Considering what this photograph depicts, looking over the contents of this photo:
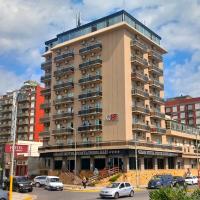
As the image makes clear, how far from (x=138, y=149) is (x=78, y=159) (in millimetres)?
13007

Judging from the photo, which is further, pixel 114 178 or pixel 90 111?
pixel 90 111

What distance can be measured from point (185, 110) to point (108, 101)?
6370 cm

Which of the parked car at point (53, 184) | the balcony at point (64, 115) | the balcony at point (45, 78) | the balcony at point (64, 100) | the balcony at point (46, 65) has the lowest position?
the parked car at point (53, 184)

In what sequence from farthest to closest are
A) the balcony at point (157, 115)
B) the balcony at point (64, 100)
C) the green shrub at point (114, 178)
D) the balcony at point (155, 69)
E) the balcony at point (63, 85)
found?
the balcony at point (155, 69) → the balcony at point (63, 85) → the balcony at point (64, 100) → the balcony at point (157, 115) → the green shrub at point (114, 178)

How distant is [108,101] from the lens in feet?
210

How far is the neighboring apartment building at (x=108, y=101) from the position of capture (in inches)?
2435

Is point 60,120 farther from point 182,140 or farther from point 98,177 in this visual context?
point 182,140

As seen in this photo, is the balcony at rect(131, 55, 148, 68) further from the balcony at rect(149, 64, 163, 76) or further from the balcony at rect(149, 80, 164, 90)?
the balcony at rect(149, 80, 164, 90)

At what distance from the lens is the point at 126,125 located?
6041cm

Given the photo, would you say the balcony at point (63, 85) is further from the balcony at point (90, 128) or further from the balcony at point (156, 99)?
the balcony at point (156, 99)

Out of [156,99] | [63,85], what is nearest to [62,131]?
[63,85]

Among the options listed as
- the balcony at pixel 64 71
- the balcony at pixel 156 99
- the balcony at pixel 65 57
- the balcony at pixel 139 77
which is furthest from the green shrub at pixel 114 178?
the balcony at pixel 65 57

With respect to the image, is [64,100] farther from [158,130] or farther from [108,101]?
Result: [158,130]

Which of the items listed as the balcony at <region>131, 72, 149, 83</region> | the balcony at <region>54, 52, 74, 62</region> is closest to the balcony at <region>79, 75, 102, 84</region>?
the balcony at <region>131, 72, 149, 83</region>
